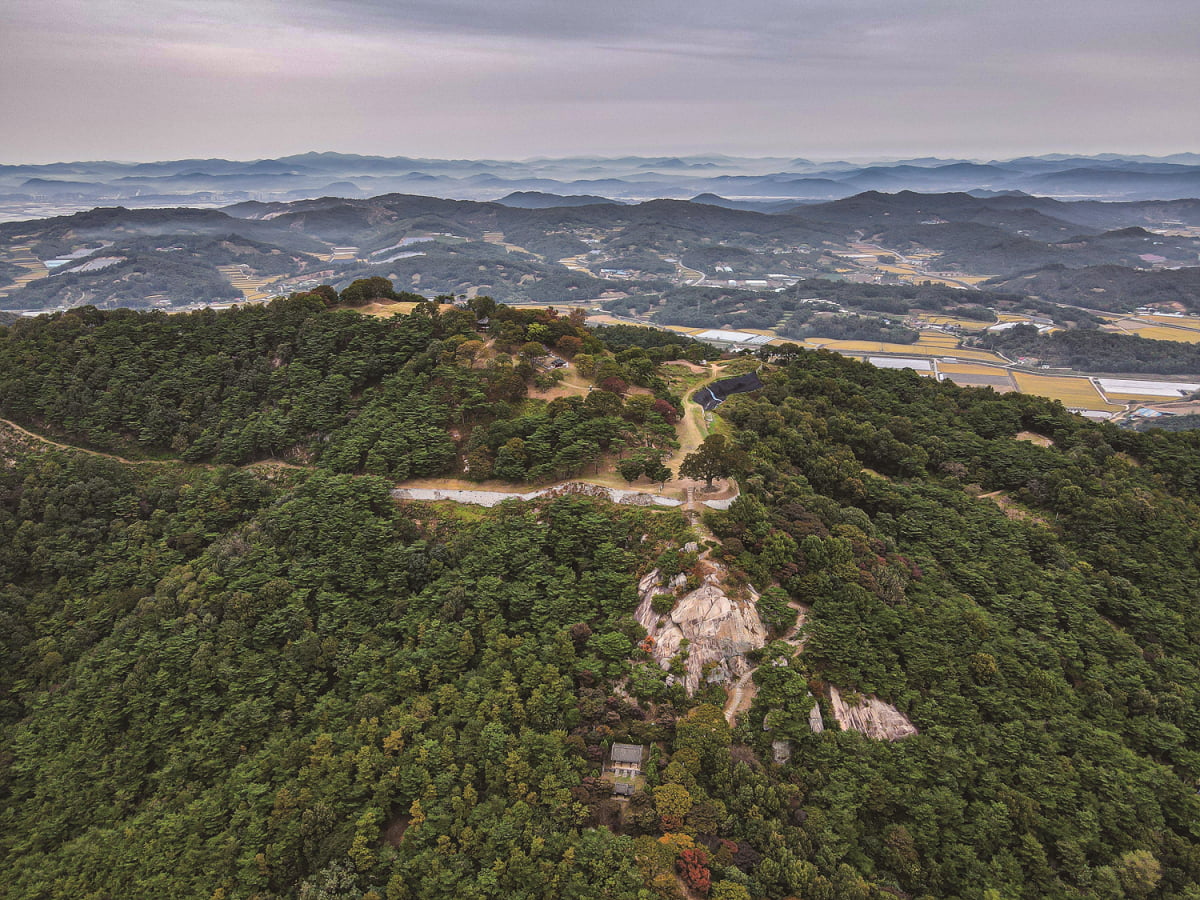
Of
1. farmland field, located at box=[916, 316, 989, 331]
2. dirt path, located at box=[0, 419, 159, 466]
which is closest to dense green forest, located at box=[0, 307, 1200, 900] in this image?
dirt path, located at box=[0, 419, 159, 466]

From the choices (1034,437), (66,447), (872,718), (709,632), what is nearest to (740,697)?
(709,632)

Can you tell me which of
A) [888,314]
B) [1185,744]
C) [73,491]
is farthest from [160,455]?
[888,314]

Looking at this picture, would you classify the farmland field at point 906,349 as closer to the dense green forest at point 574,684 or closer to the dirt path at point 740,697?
the dense green forest at point 574,684

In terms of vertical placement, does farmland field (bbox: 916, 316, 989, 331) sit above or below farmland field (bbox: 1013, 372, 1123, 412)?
above

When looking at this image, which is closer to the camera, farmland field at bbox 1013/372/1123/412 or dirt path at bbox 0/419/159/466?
dirt path at bbox 0/419/159/466

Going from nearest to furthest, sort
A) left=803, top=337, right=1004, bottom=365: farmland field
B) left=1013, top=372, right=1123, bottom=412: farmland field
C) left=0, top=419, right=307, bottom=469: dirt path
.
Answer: left=0, top=419, right=307, bottom=469: dirt path, left=1013, top=372, right=1123, bottom=412: farmland field, left=803, top=337, right=1004, bottom=365: farmland field

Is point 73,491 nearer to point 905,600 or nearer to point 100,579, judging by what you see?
point 100,579

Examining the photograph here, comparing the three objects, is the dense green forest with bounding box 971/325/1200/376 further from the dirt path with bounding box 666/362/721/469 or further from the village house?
the village house

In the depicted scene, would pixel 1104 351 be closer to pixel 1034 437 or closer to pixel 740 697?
pixel 1034 437
